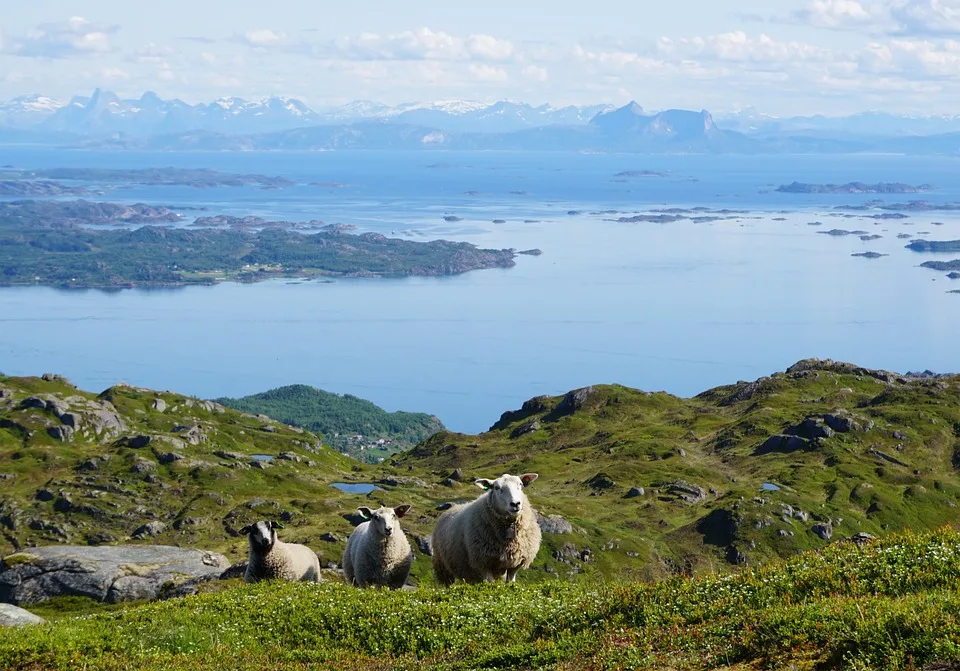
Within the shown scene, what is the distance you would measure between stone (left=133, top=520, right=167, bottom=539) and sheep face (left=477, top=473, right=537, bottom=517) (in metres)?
85.8

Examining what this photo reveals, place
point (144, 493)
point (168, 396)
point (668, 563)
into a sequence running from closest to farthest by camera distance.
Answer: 1. point (668, 563)
2. point (144, 493)
3. point (168, 396)

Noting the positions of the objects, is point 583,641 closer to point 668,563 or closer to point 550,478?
point 668,563

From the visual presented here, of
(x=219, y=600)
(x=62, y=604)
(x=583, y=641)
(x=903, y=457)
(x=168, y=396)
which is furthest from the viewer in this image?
(x=168, y=396)

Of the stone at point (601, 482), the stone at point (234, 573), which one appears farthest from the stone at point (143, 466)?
the stone at point (234, 573)

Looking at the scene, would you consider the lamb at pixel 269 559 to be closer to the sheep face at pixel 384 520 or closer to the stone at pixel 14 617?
the sheep face at pixel 384 520

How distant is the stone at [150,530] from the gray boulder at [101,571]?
157ft

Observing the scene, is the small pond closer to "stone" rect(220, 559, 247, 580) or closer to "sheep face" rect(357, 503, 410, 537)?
"stone" rect(220, 559, 247, 580)

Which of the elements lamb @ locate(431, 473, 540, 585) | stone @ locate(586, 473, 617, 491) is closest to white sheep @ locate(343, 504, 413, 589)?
lamb @ locate(431, 473, 540, 585)

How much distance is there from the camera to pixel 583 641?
15.7 m

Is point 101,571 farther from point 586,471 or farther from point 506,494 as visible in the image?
point 586,471

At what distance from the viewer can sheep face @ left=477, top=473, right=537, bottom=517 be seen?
24203 millimetres

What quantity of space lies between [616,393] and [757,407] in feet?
75.5

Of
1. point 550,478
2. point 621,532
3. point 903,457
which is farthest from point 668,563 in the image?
point 903,457

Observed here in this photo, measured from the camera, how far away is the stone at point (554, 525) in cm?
9388
